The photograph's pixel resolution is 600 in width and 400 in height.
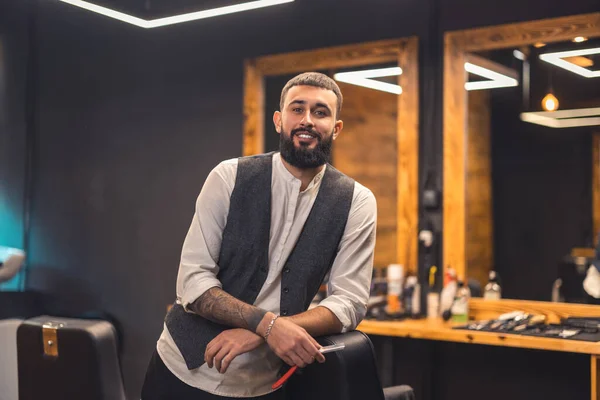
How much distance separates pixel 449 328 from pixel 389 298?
21.9 inches

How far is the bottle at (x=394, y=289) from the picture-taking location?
4.14m

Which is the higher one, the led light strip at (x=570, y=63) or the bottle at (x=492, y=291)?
the led light strip at (x=570, y=63)

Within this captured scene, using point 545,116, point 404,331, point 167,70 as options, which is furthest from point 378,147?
point 404,331

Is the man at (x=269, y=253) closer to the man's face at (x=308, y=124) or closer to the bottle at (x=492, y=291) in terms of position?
the man's face at (x=308, y=124)

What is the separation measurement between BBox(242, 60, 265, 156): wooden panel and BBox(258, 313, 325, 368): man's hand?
Result: 3174 millimetres

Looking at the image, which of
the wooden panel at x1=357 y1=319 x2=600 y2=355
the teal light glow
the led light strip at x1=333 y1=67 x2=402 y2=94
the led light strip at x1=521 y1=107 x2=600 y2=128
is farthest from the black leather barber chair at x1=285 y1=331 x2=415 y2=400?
the teal light glow

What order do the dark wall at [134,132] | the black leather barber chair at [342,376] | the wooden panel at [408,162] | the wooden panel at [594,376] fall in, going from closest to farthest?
the black leather barber chair at [342,376] → the wooden panel at [594,376] → the wooden panel at [408,162] → the dark wall at [134,132]

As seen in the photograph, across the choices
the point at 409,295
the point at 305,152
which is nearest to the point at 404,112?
the point at 409,295

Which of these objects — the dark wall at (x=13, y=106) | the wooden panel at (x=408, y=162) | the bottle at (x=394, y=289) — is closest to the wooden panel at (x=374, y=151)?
the wooden panel at (x=408, y=162)

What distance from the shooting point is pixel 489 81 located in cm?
421

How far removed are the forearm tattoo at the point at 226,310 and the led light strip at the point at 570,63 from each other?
8.64 feet

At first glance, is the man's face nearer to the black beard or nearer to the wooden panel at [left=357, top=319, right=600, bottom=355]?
the black beard

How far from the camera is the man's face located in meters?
2.06

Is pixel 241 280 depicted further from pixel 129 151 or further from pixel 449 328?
pixel 129 151
